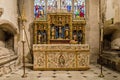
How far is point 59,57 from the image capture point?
703cm

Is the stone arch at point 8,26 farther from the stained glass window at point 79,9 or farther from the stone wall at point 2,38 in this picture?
the stained glass window at point 79,9

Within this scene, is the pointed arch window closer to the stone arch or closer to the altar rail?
the stone arch

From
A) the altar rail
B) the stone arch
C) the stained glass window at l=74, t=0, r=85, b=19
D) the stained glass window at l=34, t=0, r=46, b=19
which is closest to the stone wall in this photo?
the stone arch

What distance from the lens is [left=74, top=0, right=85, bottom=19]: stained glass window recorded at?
923 centimetres

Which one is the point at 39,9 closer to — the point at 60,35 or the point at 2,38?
the point at 60,35

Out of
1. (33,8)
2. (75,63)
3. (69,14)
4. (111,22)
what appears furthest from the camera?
(33,8)

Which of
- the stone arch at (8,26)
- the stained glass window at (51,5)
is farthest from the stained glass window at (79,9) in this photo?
the stone arch at (8,26)

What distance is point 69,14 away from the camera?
851cm

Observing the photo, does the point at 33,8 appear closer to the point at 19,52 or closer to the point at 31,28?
the point at 31,28

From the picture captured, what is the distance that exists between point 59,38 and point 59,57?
1619 mm

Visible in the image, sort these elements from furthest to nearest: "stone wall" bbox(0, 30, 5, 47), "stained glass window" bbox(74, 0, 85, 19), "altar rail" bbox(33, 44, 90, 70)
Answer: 1. "stained glass window" bbox(74, 0, 85, 19)
2. "stone wall" bbox(0, 30, 5, 47)
3. "altar rail" bbox(33, 44, 90, 70)

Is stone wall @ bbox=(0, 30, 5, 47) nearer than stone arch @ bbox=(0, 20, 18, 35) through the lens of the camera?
No

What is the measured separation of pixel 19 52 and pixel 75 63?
10.6 ft

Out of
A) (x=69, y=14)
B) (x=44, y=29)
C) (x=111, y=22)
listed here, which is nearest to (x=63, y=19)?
(x=69, y=14)
